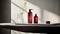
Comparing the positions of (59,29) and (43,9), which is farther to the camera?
(43,9)

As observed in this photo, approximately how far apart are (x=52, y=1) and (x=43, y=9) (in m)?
0.24

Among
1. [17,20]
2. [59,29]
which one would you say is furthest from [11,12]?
[59,29]

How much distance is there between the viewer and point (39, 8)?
2.08 m

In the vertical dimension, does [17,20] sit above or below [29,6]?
below

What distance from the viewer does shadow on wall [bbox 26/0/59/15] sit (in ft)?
6.80

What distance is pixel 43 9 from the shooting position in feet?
6.82

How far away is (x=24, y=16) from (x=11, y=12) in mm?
263

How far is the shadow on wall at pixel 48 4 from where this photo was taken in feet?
6.80

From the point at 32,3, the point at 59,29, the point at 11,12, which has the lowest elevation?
the point at 59,29

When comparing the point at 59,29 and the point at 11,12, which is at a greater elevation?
Answer: the point at 11,12

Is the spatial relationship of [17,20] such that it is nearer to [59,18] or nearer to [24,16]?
[24,16]

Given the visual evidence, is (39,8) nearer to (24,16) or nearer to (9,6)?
(24,16)

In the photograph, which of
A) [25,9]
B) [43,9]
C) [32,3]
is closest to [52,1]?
[43,9]

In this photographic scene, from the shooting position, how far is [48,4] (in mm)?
2086
